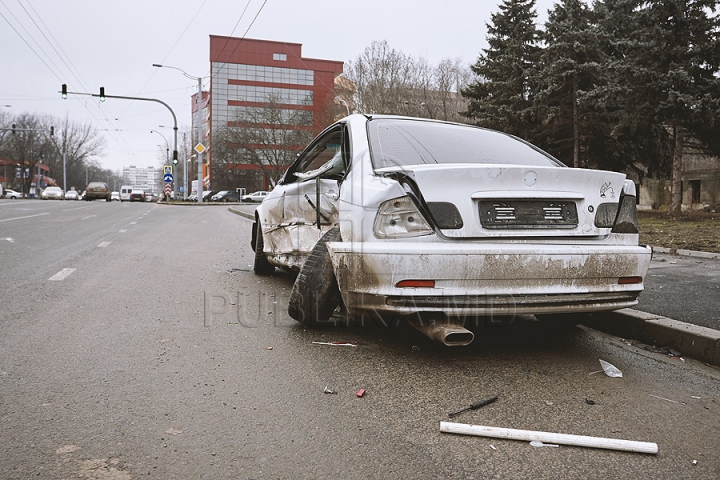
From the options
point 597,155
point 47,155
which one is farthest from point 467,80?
point 47,155

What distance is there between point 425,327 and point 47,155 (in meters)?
99.8

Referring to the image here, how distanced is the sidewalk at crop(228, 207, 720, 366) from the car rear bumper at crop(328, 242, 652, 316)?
0.80 m

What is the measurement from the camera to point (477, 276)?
2965 mm

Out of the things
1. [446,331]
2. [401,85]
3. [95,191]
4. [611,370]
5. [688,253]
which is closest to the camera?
[446,331]

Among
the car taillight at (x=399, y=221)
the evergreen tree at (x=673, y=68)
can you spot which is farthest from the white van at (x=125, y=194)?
the car taillight at (x=399, y=221)

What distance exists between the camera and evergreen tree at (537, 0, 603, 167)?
76.3ft

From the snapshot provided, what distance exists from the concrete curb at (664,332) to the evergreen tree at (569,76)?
20.5m

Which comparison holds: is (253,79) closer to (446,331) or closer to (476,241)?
(476,241)

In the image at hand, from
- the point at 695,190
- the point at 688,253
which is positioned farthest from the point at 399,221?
the point at 695,190

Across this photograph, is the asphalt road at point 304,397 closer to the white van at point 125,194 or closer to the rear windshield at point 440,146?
the rear windshield at point 440,146

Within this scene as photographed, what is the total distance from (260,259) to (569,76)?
70.7ft

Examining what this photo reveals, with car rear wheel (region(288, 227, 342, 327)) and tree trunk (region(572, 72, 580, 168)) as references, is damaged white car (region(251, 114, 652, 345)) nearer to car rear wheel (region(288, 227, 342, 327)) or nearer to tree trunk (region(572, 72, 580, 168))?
car rear wheel (region(288, 227, 342, 327))

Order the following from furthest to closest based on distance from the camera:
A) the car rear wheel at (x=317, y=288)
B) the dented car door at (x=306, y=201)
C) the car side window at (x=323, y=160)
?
the dented car door at (x=306, y=201), the car side window at (x=323, y=160), the car rear wheel at (x=317, y=288)

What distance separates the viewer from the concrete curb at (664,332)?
342 centimetres
